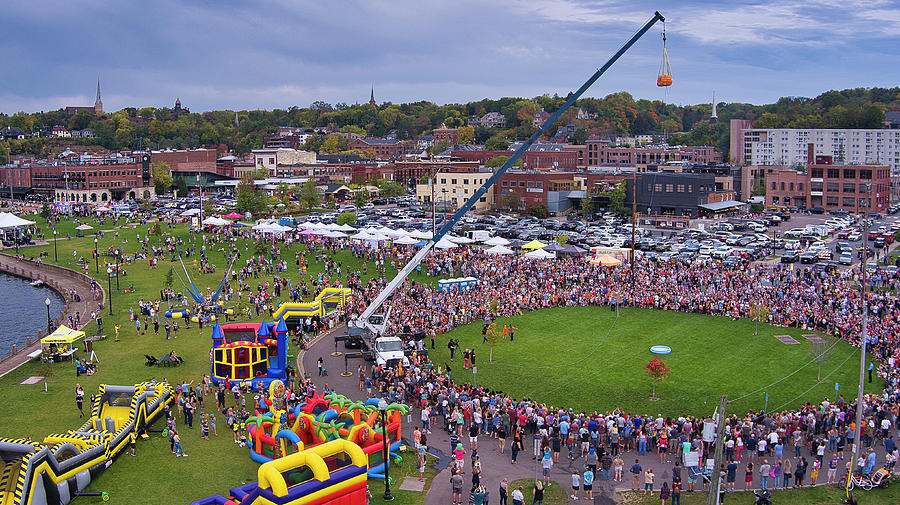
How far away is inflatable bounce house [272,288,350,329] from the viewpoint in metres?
38.1

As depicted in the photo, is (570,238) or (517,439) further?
(570,238)

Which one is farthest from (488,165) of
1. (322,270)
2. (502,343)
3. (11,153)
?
(11,153)

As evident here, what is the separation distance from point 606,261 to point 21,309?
119 feet

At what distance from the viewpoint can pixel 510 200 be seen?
9194 cm

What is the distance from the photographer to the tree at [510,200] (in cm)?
9162

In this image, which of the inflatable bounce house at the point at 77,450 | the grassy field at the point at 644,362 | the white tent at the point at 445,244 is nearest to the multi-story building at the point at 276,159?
the white tent at the point at 445,244

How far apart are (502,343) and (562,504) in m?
15.8

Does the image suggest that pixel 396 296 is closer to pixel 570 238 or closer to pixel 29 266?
pixel 570 238

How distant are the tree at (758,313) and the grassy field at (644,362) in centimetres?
41

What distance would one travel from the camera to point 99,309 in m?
44.4

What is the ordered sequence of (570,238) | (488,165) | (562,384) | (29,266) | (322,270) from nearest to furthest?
1. (562,384)
2. (322,270)
3. (29,266)
4. (570,238)
5. (488,165)

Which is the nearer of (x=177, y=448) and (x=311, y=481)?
(x=311, y=481)

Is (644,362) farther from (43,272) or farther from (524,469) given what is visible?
(43,272)

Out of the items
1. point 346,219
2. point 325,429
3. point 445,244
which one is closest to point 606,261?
point 445,244
